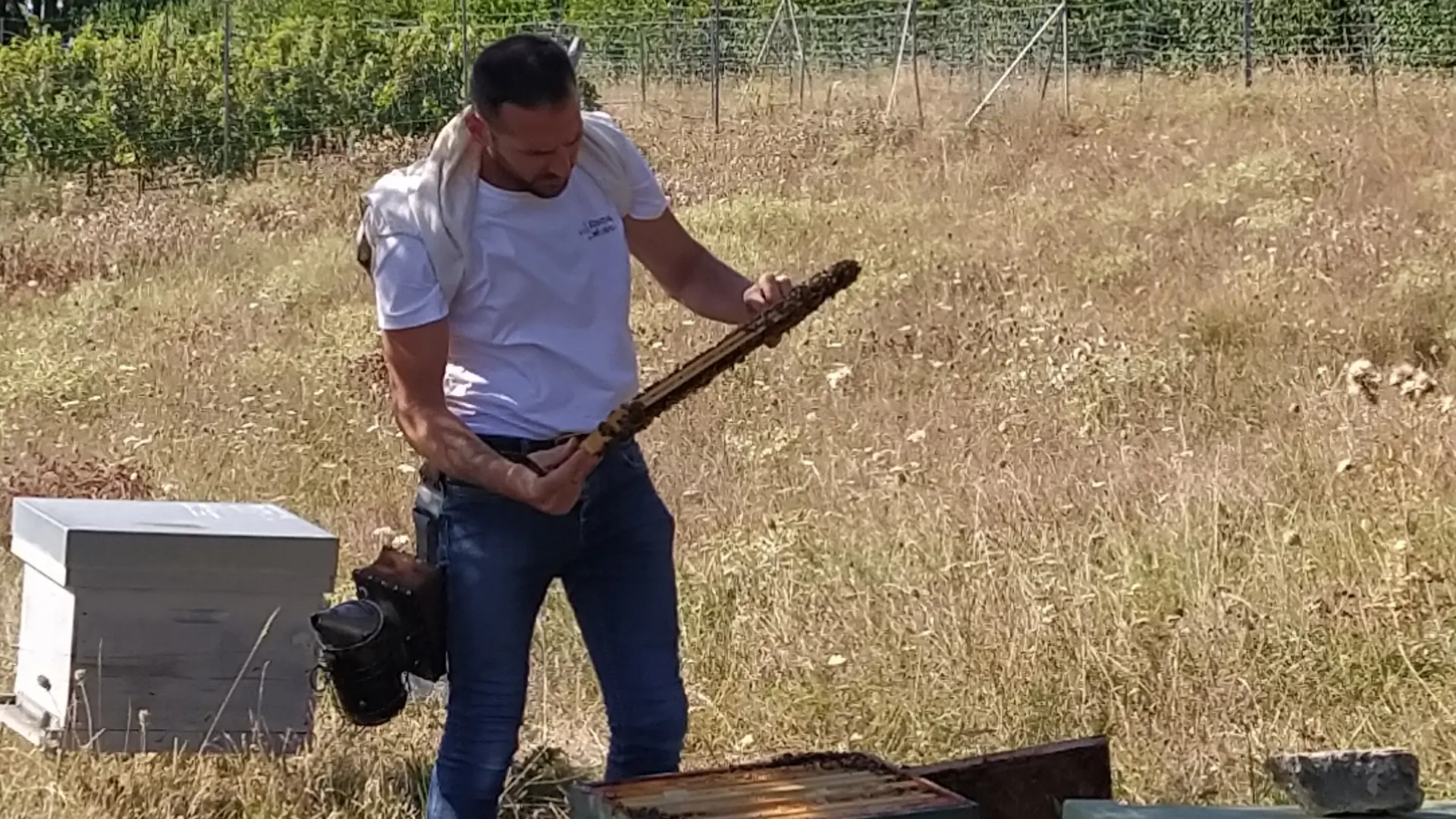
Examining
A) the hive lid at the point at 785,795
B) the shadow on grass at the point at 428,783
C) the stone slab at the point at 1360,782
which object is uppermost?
the stone slab at the point at 1360,782

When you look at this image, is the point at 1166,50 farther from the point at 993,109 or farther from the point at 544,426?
the point at 544,426

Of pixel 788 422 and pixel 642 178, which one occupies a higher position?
pixel 642 178

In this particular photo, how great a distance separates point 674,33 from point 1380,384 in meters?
17.5

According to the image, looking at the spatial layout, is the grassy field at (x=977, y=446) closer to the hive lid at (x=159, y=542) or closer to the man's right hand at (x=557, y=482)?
the hive lid at (x=159, y=542)

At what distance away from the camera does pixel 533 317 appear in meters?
3.13

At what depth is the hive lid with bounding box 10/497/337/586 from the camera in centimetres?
400

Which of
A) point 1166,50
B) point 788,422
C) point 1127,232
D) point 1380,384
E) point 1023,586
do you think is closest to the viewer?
point 1023,586

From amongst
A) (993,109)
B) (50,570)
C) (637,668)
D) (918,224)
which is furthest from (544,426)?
(993,109)

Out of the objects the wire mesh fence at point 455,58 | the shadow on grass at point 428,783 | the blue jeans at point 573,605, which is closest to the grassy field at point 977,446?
the shadow on grass at point 428,783

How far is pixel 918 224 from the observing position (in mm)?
11266

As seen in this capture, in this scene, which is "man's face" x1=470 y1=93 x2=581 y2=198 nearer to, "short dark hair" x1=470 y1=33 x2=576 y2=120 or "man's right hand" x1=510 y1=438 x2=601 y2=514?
"short dark hair" x1=470 y1=33 x2=576 y2=120

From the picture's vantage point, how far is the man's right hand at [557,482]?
9.77 feet

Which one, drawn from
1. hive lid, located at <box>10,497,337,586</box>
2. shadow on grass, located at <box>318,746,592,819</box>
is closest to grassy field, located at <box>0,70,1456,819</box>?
shadow on grass, located at <box>318,746,592,819</box>

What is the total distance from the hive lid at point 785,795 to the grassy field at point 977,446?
1.48m
